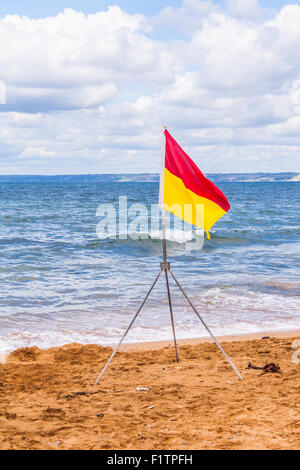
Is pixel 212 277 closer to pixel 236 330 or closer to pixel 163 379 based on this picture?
pixel 236 330

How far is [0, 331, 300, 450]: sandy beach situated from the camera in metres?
4.17

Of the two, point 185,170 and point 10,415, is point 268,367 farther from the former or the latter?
point 10,415

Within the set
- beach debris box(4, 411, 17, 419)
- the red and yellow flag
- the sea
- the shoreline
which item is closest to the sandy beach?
beach debris box(4, 411, 17, 419)

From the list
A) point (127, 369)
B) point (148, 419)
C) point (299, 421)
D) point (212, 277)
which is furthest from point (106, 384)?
point (212, 277)

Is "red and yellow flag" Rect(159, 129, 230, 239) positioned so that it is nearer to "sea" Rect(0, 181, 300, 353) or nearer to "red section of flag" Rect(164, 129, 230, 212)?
"red section of flag" Rect(164, 129, 230, 212)

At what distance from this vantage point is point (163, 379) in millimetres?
5824

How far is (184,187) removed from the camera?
5434 mm

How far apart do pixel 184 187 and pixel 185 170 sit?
0.21 m

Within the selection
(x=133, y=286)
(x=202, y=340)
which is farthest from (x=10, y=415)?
(x=133, y=286)

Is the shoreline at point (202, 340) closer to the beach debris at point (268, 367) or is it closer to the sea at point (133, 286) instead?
the sea at point (133, 286)

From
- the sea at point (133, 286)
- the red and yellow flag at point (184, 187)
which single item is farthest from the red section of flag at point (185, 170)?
the sea at point (133, 286)

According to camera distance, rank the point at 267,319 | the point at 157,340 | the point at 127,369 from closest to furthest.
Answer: the point at 127,369 → the point at 157,340 → the point at 267,319

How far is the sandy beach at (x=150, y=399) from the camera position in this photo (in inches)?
164
